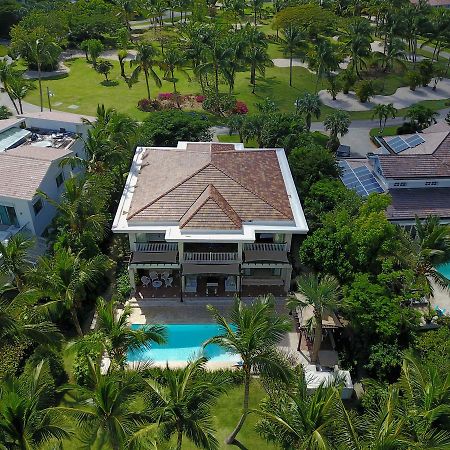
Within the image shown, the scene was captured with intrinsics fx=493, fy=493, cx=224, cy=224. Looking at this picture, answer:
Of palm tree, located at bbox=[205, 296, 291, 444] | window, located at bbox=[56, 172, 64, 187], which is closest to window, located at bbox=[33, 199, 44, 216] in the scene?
window, located at bbox=[56, 172, 64, 187]

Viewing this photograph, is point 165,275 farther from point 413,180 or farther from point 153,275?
point 413,180

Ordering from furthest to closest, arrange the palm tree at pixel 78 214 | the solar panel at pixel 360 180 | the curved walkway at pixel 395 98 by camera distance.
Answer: the curved walkway at pixel 395 98 → the solar panel at pixel 360 180 → the palm tree at pixel 78 214

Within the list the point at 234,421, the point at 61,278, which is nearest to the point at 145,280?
the point at 61,278

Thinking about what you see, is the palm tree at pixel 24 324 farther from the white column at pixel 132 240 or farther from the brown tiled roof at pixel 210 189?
the brown tiled roof at pixel 210 189

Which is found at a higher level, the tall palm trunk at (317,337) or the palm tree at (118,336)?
the palm tree at (118,336)

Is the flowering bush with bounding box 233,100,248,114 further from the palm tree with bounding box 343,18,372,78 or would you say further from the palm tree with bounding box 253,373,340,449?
the palm tree with bounding box 253,373,340,449

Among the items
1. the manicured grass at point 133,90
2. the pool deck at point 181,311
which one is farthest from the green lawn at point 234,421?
the manicured grass at point 133,90
